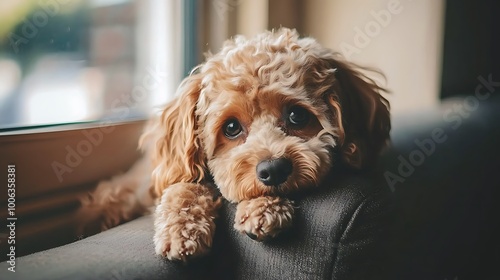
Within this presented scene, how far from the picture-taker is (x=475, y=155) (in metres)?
1.93

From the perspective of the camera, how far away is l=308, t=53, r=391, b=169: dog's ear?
1.27 m

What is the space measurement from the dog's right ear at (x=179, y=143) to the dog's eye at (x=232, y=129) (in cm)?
9

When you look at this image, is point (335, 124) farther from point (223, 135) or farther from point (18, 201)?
point (18, 201)

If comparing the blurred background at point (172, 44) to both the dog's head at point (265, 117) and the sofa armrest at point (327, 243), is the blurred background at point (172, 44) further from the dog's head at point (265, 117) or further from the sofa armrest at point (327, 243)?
the sofa armrest at point (327, 243)

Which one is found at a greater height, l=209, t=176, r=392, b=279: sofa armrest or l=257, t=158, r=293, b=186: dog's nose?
l=257, t=158, r=293, b=186: dog's nose

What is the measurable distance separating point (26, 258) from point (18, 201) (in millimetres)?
287

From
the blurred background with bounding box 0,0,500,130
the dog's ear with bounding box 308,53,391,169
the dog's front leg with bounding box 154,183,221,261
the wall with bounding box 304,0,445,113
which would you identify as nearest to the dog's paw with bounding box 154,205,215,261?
the dog's front leg with bounding box 154,183,221,261

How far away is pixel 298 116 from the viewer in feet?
4.20

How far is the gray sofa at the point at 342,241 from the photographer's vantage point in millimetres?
997

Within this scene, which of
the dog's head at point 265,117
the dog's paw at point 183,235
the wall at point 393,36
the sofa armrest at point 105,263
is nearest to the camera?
the sofa armrest at point 105,263

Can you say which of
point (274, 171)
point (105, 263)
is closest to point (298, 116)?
point (274, 171)

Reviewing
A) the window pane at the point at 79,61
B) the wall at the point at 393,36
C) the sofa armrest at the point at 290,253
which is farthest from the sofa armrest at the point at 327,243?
the wall at the point at 393,36

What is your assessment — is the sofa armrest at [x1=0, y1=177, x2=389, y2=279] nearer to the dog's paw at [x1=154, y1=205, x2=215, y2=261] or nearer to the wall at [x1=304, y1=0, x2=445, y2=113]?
the dog's paw at [x1=154, y1=205, x2=215, y2=261]

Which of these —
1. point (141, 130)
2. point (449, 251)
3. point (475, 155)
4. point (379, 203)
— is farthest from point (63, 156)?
point (475, 155)
